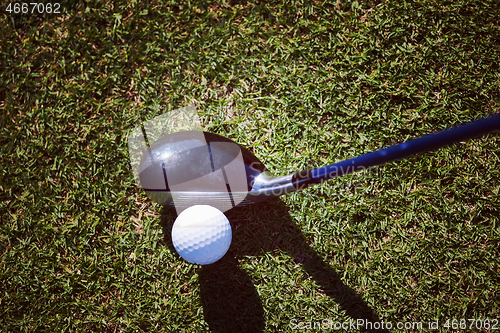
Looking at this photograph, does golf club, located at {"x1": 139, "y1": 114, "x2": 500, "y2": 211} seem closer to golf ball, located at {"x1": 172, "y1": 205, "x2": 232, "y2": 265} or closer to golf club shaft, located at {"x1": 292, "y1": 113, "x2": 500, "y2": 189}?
golf ball, located at {"x1": 172, "y1": 205, "x2": 232, "y2": 265}

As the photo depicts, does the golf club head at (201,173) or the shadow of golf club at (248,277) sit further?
the shadow of golf club at (248,277)

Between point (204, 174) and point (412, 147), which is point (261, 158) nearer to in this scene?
point (204, 174)

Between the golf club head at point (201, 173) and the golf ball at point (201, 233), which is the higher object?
the golf club head at point (201, 173)

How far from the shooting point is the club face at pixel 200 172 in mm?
2451

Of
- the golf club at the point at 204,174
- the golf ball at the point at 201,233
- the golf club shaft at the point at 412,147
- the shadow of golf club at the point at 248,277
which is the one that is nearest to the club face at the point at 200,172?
the golf club at the point at 204,174

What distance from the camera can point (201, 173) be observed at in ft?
8.00

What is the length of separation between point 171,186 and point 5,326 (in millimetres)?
2152

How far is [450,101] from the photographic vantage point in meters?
3.09

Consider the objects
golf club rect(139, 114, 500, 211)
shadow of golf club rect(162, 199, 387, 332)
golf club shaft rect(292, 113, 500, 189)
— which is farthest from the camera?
shadow of golf club rect(162, 199, 387, 332)

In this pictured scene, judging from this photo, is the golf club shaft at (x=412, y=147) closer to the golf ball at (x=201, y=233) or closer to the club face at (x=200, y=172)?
the club face at (x=200, y=172)

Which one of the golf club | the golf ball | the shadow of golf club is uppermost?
the golf club

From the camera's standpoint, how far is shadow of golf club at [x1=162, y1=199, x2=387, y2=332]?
287 cm

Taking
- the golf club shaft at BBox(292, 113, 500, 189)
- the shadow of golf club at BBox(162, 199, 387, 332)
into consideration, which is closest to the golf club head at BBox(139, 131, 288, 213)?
the shadow of golf club at BBox(162, 199, 387, 332)

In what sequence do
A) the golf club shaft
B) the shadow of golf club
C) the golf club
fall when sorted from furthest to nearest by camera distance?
the shadow of golf club < the golf club < the golf club shaft
